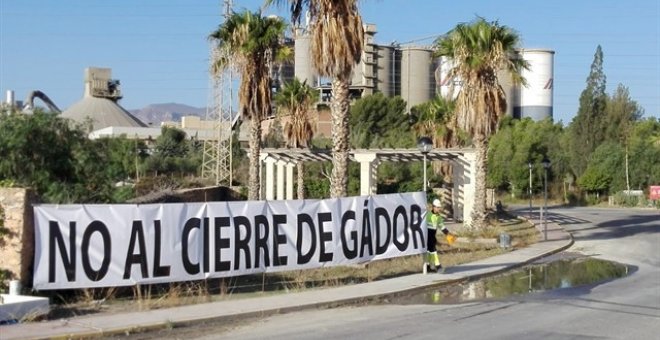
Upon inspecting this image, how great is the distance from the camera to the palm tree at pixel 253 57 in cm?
3284

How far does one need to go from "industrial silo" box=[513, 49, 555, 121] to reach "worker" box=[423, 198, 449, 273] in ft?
397

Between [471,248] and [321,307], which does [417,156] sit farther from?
[321,307]

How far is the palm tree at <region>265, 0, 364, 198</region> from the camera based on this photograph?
22.6 meters

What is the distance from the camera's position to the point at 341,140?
23047mm

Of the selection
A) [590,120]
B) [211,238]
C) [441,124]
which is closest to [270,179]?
[441,124]

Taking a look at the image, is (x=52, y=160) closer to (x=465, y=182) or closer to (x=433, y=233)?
(x=433, y=233)

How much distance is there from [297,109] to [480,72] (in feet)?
45.0

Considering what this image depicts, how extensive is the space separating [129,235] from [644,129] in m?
78.8

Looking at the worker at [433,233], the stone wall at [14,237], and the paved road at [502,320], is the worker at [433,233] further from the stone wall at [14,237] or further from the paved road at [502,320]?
the stone wall at [14,237]

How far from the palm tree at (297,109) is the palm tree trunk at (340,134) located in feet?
68.8

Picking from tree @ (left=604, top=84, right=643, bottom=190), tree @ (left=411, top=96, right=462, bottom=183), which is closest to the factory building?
tree @ (left=604, top=84, right=643, bottom=190)

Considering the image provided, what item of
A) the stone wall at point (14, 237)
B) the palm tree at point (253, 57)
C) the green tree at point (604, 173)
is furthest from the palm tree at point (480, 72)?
the green tree at point (604, 173)

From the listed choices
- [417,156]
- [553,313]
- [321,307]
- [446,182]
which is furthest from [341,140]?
[446,182]

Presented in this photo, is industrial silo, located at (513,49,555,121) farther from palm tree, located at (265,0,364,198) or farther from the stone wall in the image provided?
the stone wall
